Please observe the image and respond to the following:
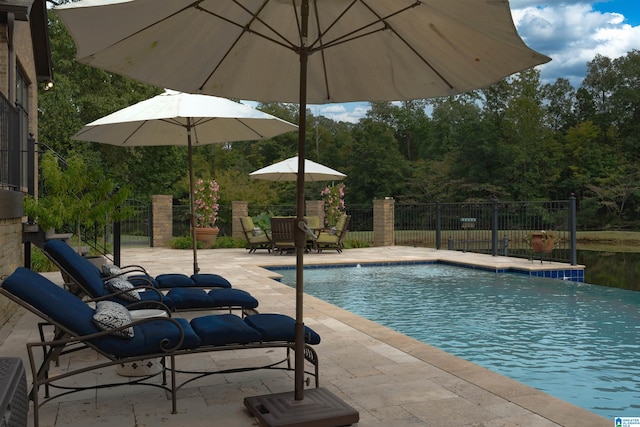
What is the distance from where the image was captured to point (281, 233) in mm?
14672

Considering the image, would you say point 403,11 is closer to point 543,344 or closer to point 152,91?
point 543,344

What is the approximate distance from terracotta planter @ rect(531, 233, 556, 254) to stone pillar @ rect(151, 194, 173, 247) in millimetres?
10692

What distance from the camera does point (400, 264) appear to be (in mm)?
13211

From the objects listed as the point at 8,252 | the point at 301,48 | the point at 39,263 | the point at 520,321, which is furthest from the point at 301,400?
the point at 39,263

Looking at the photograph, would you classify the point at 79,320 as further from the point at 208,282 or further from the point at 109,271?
the point at 208,282

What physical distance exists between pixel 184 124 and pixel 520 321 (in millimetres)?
5051

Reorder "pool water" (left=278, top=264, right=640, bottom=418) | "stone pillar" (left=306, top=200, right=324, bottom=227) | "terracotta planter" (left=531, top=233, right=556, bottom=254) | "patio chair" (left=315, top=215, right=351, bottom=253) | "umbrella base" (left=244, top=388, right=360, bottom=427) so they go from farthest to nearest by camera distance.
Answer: "stone pillar" (left=306, top=200, right=324, bottom=227) < "patio chair" (left=315, top=215, right=351, bottom=253) < "terracotta planter" (left=531, top=233, right=556, bottom=254) < "pool water" (left=278, top=264, right=640, bottom=418) < "umbrella base" (left=244, top=388, right=360, bottom=427)

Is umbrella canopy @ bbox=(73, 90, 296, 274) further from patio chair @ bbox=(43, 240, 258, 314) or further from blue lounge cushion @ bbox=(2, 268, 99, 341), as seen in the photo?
blue lounge cushion @ bbox=(2, 268, 99, 341)

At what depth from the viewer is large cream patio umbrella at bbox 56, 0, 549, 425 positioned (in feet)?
9.18

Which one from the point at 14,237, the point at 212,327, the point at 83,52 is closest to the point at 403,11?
the point at 83,52

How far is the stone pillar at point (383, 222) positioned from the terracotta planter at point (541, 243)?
6.09 m

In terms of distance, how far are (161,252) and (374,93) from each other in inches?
492

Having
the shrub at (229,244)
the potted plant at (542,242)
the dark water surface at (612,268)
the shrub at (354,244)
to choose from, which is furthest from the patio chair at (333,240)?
the dark water surface at (612,268)

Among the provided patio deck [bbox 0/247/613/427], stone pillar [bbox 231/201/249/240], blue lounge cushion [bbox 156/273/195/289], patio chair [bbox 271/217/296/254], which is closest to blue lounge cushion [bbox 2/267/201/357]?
patio deck [bbox 0/247/613/427]
